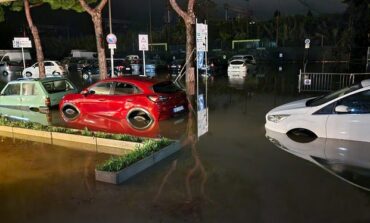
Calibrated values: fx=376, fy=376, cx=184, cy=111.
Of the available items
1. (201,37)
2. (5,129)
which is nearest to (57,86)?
(5,129)

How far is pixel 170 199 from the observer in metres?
5.83

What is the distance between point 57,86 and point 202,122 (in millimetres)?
6598

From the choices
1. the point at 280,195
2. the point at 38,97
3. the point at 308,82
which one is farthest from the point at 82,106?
the point at 308,82

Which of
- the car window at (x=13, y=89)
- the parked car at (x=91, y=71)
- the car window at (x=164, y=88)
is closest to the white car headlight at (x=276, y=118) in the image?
the car window at (x=164, y=88)

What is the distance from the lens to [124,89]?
11.7 meters

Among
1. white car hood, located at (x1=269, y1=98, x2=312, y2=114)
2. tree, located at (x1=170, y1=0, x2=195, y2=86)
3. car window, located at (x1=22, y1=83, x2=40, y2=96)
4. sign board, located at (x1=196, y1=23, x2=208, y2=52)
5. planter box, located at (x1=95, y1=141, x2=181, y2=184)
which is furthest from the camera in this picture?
tree, located at (x1=170, y1=0, x2=195, y2=86)

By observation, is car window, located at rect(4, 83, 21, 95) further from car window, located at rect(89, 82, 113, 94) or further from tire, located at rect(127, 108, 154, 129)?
tire, located at rect(127, 108, 154, 129)

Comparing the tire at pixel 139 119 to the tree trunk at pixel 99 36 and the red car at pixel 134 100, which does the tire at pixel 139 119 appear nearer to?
the red car at pixel 134 100

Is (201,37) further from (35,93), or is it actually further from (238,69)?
(238,69)

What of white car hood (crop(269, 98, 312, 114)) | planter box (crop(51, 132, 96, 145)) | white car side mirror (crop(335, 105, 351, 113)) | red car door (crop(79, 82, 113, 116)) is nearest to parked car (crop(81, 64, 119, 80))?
red car door (crop(79, 82, 113, 116))

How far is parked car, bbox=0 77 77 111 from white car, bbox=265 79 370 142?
9041mm

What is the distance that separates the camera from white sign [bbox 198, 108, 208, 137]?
10.5m

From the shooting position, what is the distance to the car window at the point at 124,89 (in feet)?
37.7

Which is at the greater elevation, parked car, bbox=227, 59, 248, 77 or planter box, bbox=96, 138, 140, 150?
parked car, bbox=227, 59, 248, 77
